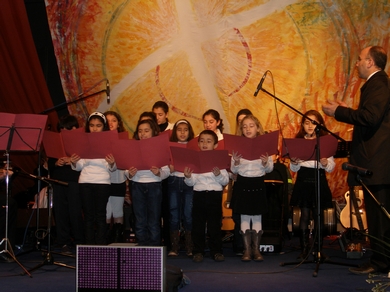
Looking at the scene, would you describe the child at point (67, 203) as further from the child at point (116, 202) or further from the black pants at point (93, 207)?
the black pants at point (93, 207)

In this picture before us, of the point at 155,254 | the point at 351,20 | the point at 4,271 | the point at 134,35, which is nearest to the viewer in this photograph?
→ the point at 155,254

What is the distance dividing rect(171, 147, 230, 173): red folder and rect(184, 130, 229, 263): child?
0.17 meters

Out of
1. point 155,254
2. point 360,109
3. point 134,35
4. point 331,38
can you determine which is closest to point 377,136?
point 360,109

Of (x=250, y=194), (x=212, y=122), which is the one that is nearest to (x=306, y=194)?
(x=250, y=194)

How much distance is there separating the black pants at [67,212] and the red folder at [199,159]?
4.60ft

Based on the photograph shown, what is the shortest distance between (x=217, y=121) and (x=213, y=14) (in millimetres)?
1798

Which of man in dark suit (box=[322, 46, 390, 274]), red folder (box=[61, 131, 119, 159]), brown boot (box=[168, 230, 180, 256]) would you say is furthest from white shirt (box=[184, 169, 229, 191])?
man in dark suit (box=[322, 46, 390, 274])

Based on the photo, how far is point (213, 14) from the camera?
7.02 metres

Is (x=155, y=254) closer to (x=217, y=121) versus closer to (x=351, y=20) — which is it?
(x=217, y=121)

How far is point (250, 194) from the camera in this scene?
16.3ft

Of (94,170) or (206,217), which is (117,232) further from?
(206,217)

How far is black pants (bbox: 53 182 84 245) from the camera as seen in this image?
5.53m

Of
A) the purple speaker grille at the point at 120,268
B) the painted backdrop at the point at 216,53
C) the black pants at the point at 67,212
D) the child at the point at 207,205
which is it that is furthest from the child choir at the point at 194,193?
the painted backdrop at the point at 216,53

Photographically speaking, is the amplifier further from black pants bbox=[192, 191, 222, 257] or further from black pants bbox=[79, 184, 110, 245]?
black pants bbox=[79, 184, 110, 245]
